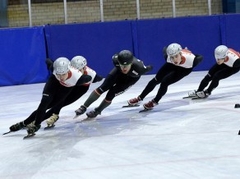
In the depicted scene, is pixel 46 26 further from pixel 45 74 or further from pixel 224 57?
pixel 224 57

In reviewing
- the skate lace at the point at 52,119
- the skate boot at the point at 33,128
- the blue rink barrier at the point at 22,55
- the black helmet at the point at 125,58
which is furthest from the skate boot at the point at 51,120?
the blue rink barrier at the point at 22,55

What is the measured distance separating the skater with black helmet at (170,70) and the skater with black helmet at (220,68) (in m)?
0.67

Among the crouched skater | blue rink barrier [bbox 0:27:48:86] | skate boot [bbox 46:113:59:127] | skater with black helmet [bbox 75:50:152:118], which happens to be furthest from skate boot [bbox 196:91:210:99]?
blue rink barrier [bbox 0:27:48:86]

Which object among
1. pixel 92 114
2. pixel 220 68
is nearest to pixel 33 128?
pixel 92 114

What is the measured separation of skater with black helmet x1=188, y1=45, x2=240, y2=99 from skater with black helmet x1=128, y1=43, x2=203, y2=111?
672 mm

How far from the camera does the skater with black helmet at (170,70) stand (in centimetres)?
1091

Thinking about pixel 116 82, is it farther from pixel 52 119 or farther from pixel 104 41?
pixel 104 41

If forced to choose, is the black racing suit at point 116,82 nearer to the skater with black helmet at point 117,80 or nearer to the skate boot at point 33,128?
the skater with black helmet at point 117,80

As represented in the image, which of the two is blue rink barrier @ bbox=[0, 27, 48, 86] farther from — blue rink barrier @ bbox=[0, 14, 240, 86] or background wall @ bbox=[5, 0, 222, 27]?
background wall @ bbox=[5, 0, 222, 27]

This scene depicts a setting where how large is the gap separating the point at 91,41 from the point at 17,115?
678 cm

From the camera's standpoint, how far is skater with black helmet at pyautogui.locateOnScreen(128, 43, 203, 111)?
35.8ft

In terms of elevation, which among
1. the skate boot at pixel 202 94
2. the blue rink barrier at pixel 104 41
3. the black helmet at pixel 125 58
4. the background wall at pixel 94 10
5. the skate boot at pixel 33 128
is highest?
the background wall at pixel 94 10

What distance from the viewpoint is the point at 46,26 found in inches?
679

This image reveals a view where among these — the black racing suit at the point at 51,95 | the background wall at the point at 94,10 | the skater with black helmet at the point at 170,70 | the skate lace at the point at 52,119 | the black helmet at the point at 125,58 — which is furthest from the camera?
the background wall at the point at 94,10
